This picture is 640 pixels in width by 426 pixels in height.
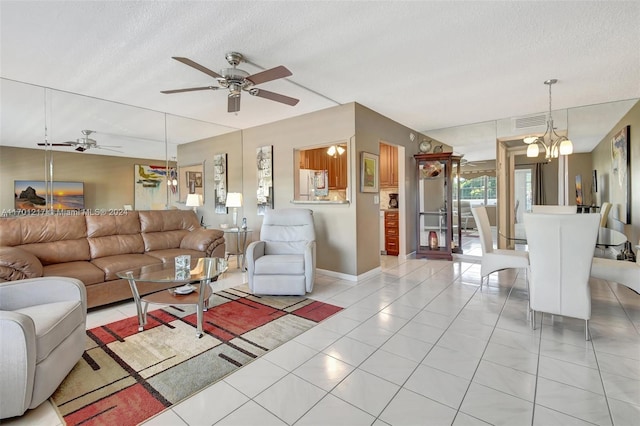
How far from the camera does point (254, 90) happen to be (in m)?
2.94

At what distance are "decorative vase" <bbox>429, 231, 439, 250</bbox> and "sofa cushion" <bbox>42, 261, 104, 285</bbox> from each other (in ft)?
17.1

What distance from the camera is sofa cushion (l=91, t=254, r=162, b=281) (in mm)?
3217

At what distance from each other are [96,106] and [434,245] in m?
5.90

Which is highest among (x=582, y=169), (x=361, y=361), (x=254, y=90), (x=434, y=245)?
(x=254, y=90)

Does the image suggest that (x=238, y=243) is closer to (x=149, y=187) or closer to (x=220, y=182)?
(x=220, y=182)

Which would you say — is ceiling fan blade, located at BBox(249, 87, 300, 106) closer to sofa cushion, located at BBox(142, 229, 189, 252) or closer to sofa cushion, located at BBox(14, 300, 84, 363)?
sofa cushion, located at BBox(14, 300, 84, 363)

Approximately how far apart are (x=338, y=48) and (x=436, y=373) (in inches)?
106

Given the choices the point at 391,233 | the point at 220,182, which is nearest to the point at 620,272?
the point at 391,233

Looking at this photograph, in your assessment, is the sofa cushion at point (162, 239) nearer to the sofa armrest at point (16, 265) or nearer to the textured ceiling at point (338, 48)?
the sofa armrest at point (16, 265)

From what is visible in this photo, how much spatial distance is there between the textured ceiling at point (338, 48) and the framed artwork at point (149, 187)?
0.96 metres

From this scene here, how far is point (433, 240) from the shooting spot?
Answer: 580 centimetres

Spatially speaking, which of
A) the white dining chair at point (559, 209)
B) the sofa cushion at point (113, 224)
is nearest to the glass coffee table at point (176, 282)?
the sofa cushion at point (113, 224)

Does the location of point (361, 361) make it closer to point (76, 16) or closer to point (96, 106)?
point (76, 16)

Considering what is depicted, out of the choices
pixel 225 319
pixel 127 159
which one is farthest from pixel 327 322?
pixel 127 159
